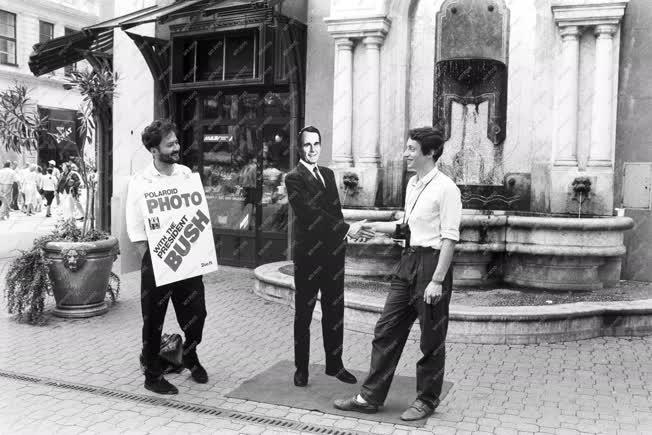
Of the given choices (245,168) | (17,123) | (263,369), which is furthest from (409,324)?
(245,168)

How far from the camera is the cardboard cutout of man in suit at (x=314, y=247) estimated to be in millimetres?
5129

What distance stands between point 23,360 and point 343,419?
10.2ft

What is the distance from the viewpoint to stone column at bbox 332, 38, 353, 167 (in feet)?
32.9

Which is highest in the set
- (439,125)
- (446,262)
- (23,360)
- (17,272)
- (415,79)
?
(415,79)

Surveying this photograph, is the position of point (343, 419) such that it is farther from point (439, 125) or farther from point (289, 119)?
point (289, 119)

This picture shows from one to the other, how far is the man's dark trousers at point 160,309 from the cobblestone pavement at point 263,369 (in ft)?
0.96

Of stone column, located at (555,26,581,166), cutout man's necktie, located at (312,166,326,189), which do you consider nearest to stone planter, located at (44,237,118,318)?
cutout man's necktie, located at (312,166,326,189)

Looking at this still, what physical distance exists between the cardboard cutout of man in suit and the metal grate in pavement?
0.71 meters

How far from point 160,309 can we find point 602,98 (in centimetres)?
626

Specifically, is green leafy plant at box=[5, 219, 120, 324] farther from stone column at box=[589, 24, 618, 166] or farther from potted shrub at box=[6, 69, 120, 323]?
stone column at box=[589, 24, 618, 166]

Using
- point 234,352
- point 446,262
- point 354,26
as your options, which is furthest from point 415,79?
point 446,262

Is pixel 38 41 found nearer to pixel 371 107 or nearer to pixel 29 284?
pixel 371 107

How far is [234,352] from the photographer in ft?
20.8

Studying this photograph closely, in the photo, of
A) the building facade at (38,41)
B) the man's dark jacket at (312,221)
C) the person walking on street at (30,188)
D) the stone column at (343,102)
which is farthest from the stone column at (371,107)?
the building facade at (38,41)
